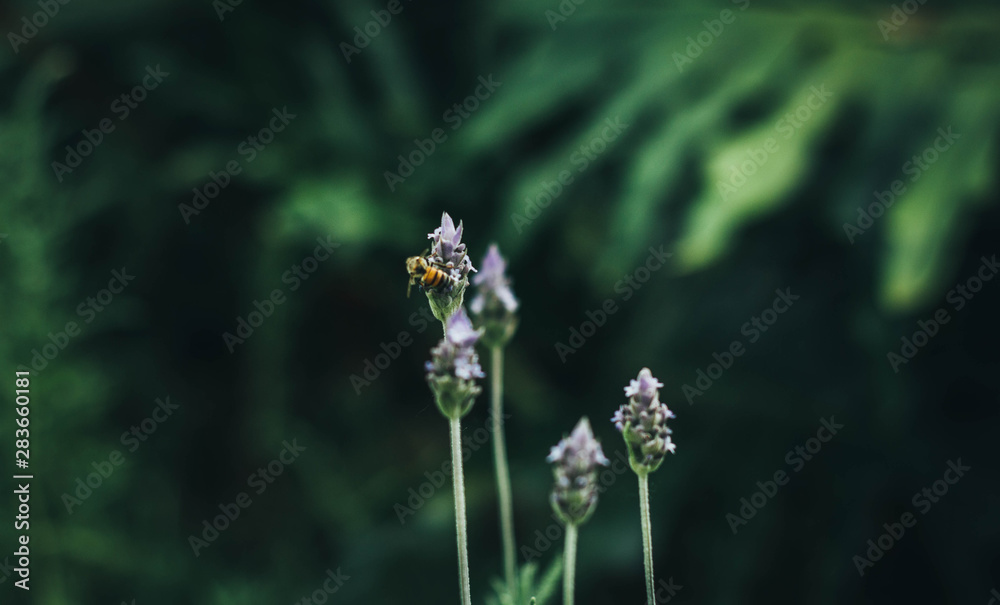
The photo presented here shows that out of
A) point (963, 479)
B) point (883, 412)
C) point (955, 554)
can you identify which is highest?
point (883, 412)

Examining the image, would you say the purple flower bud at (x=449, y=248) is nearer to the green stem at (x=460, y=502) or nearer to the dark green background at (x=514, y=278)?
the green stem at (x=460, y=502)

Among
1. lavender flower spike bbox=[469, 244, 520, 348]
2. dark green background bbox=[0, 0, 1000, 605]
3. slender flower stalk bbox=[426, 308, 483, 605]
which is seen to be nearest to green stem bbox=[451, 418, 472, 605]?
slender flower stalk bbox=[426, 308, 483, 605]

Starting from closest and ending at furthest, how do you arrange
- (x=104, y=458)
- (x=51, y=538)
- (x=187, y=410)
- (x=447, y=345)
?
1. (x=447, y=345)
2. (x=51, y=538)
3. (x=104, y=458)
4. (x=187, y=410)

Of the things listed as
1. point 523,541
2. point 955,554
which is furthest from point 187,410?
point 955,554

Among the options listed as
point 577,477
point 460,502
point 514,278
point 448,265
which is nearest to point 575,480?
point 577,477

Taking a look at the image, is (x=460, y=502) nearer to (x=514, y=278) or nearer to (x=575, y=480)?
(x=575, y=480)

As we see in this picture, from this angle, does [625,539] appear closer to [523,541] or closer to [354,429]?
[523,541]
